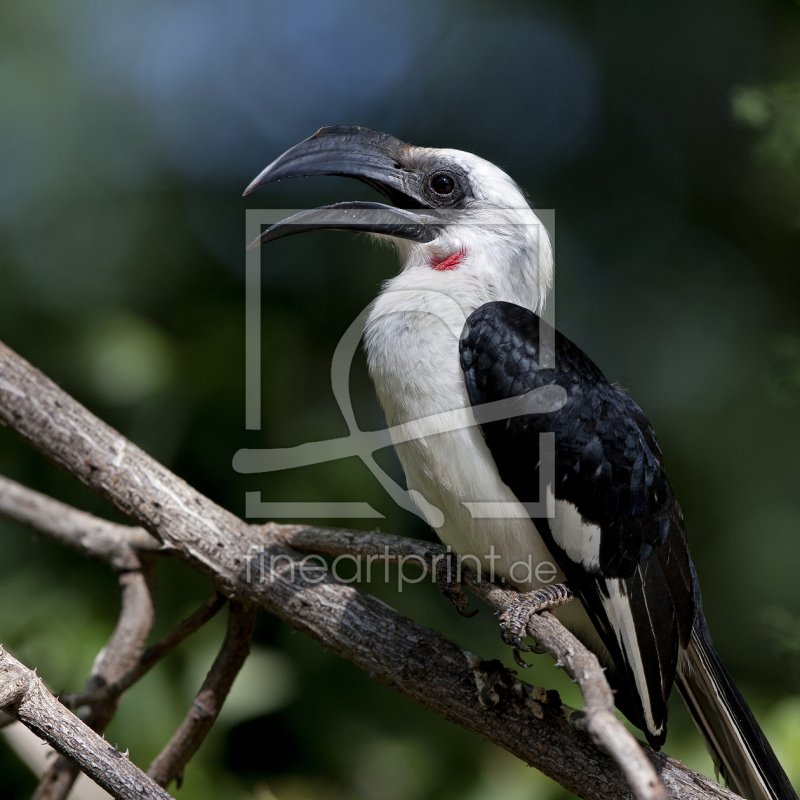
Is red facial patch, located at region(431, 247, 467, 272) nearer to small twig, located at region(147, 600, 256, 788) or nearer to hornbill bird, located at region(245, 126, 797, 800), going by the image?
hornbill bird, located at region(245, 126, 797, 800)

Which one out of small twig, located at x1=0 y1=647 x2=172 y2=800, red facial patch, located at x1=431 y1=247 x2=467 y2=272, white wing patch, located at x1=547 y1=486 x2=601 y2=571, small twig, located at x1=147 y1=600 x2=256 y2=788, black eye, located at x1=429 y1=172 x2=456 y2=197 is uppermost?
black eye, located at x1=429 y1=172 x2=456 y2=197

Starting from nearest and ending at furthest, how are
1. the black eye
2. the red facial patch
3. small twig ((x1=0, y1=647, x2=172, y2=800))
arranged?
small twig ((x1=0, y1=647, x2=172, y2=800)) < the red facial patch < the black eye

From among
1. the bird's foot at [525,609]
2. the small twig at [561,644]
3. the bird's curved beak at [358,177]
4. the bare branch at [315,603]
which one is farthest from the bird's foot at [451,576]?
the bird's curved beak at [358,177]

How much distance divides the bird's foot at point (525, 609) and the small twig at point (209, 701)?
1002 millimetres

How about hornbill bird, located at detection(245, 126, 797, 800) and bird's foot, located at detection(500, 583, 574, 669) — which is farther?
hornbill bird, located at detection(245, 126, 797, 800)

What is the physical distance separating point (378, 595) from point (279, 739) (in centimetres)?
76

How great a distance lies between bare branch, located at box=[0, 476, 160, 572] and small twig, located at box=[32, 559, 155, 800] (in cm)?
7

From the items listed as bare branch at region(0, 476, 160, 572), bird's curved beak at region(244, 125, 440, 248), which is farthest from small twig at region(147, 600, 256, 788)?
bird's curved beak at region(244, 125, 440, 248)

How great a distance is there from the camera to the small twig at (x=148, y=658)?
2586 millimetres

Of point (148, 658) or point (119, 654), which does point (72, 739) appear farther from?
point (119, 654)

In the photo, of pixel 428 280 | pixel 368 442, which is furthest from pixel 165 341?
pixel 428 280

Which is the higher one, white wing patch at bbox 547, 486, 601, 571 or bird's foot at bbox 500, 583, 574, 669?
white wing patch at bbox 547, 486, 601, 571

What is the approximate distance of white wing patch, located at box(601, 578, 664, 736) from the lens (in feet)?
6.73

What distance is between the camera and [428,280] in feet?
8.00
